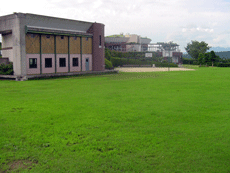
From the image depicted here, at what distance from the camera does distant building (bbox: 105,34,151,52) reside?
83.0m

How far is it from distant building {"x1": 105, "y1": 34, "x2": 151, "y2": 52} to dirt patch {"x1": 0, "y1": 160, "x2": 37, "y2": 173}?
3071 inches

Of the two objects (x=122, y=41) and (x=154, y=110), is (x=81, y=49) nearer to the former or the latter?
(x=154, y=110)

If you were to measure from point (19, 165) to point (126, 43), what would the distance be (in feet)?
263

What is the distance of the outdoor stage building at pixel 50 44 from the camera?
1137 inches

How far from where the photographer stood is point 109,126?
25.9ft

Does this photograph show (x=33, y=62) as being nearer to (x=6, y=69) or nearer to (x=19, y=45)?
(x=19, y=45)

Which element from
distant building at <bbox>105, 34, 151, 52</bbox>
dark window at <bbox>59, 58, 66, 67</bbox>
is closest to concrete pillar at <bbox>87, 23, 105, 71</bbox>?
dark window at <bbox>59, 58, 66, 67</bbox>

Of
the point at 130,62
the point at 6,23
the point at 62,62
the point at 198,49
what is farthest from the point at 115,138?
the point at 198,49

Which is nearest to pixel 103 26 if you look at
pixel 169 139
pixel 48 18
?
pixel 48 18

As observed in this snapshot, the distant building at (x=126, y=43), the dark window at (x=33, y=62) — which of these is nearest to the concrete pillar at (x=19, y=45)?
the dark window at (x=33, y=62)

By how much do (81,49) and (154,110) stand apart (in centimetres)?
2820

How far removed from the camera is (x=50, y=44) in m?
32.4

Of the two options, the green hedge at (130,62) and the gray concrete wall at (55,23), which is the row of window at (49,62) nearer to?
the gray concrete wall at (55,23)

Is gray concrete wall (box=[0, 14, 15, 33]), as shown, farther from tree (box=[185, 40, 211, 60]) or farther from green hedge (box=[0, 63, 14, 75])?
tree (box=[185, 40, 211, 60])
